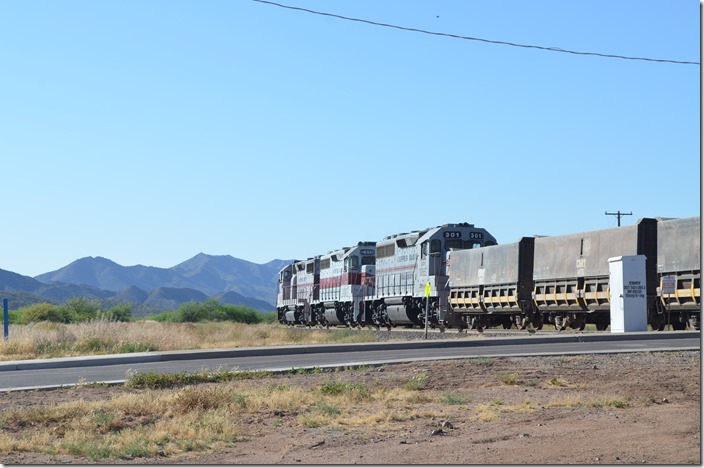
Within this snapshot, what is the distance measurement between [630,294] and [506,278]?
27.3 feet

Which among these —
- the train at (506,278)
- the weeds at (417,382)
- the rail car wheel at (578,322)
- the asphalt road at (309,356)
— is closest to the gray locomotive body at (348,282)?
the train at (506,278)

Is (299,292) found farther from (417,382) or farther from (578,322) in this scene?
(417,382)

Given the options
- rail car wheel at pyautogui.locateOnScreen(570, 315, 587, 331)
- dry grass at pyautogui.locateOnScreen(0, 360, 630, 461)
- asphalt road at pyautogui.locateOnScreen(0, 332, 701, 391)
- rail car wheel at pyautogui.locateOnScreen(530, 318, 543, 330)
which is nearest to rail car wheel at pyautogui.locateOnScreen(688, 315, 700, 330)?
asphalt road at pyautogui.locateOnScreen(0, 332, 701, 391)

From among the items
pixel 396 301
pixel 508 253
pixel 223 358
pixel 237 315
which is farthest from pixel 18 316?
pixel 223 358

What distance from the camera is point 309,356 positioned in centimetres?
2311

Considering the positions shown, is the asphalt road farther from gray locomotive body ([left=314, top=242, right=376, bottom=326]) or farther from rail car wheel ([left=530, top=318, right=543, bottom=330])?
gray locomotive body ([left=314, top=242, right=376, bottom=326])

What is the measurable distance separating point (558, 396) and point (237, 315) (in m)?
70.2

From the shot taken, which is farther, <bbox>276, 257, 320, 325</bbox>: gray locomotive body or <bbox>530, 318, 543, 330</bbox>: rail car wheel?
<bbox>276, 257, 320, 325</bbox>: gray locomotive body

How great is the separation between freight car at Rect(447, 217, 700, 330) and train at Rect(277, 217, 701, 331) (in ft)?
0.11

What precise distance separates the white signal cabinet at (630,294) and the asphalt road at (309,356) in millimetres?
3400

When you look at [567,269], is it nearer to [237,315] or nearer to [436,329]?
[436,329]

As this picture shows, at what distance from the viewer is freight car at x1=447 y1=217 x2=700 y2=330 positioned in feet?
96.5

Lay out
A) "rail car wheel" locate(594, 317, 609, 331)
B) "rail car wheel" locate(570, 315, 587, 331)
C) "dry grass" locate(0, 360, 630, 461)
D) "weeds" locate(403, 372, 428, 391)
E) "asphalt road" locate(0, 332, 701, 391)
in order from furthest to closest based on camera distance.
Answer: "rail car wheel" locate(570, 315, 587, 331)
"rail car wheel" locate(594, 317, 609, 331)
"asphalt road" locate(0, 332, 701, 391)
"weeds" locate(403, 372, 428, 391)
"dry grass" locate(0, 360, 630, 461)

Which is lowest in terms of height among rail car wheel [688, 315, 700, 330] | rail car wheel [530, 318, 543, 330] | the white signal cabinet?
rail car wheel [530, 318, 543, 330]
